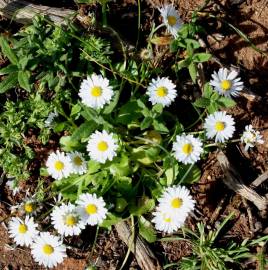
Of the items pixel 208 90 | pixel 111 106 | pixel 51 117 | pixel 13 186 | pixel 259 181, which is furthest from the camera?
pixel 259 181

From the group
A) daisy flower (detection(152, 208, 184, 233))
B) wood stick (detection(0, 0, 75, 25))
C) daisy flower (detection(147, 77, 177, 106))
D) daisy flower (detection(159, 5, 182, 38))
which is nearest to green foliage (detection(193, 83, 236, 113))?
daisy flower (detection(147, 77, 177, 106))

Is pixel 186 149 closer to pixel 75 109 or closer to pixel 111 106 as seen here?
pixel 111 106

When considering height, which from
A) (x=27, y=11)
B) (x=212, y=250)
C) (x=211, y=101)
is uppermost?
(x=27, y=11)

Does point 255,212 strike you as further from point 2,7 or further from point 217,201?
point 2,7

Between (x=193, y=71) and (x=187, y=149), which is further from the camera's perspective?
(x=193, y=71)

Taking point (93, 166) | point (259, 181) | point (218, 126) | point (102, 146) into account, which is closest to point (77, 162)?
point (93, 166)

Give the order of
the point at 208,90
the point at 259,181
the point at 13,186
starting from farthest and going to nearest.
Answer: the point at 259,181
the point at 13,186
the point at 208,90
